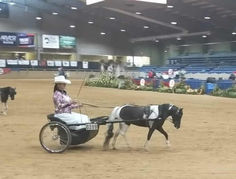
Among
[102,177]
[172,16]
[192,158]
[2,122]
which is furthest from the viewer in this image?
[172,16]

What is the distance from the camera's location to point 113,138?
8.70m

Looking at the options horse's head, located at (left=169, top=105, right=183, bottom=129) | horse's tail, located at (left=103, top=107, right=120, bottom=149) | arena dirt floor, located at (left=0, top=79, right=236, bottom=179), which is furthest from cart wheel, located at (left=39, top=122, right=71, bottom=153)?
horse's head, located at (left=169, top=105, right=183, bottom=129)

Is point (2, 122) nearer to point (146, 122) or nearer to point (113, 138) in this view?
point (113, 138)

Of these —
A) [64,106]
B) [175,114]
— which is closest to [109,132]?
[64,106]

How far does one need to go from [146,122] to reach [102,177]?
89.7 inches

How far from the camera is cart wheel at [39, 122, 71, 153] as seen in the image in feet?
26.4

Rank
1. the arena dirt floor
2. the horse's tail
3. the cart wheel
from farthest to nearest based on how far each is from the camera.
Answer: the horse's tail
the cart wheel
the arena dirt floor

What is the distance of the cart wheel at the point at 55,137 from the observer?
26.4 feet

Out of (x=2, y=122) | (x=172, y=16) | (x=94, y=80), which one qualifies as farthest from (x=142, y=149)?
(x=172, y=16)

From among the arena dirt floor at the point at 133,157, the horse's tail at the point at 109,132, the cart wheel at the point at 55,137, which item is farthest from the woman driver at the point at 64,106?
the arena dirt floor at the point at 133,157

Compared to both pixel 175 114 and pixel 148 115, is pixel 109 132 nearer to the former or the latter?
pixel 148 115

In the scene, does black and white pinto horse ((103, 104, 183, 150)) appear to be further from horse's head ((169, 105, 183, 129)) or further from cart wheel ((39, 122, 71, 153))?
cart wheel ((39, 122, 71, 153))

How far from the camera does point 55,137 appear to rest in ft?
26.8

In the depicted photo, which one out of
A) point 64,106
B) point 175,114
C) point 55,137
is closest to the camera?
point 55,137
